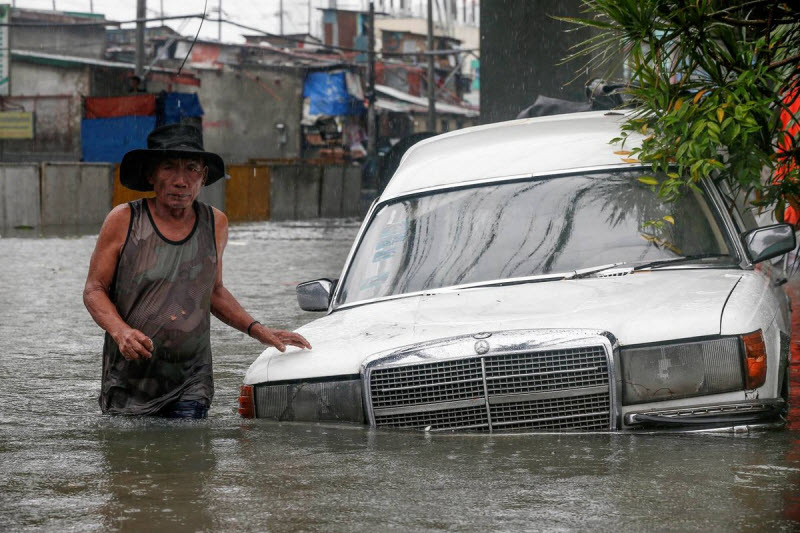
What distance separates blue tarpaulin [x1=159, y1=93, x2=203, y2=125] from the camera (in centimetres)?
4138

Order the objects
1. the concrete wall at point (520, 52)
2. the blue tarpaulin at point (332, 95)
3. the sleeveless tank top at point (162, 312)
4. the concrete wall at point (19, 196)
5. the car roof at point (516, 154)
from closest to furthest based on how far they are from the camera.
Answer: the sleeveless tank top at point (162, 312)
the car roof at point (516, 154)
the concrete wall at point (520, 52)
the concrete wall at point (19, 196)
the blue tarpaulin at point (332, 95)

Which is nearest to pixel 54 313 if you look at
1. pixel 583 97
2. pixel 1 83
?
pixel 583 97

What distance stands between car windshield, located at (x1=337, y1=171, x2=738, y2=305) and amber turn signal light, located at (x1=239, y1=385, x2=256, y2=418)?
89cm

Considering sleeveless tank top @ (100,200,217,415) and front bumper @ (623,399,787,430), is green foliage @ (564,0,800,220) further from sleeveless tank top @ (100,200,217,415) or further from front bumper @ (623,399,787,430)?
sleeveless tank top @ (100,200,217,415)

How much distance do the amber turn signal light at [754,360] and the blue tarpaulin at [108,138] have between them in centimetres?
3760

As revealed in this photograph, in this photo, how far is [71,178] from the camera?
103 feet

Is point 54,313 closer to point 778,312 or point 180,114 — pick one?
point 778,312

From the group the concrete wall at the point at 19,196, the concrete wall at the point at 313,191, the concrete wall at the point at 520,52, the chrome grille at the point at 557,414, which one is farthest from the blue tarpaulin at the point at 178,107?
the chrome grille at the point at 557,414

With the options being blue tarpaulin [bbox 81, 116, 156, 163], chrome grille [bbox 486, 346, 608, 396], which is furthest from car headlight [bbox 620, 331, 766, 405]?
blue tarpaulin [bbox 81, 116, 156, 163]

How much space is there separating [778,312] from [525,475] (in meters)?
1.84

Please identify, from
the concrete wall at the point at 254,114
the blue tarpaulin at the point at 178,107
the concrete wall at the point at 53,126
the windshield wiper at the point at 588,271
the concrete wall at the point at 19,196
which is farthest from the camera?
the concrete wall at the point at 254,114

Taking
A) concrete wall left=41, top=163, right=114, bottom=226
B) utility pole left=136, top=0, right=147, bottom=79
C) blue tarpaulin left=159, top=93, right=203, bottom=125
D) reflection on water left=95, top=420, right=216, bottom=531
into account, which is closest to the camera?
reflection on water left=95, top=420, right=216, bottom=531

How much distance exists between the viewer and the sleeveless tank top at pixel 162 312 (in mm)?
5941

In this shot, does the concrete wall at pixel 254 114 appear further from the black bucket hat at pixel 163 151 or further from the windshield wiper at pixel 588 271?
the windshield wiper at pixel 588 271
